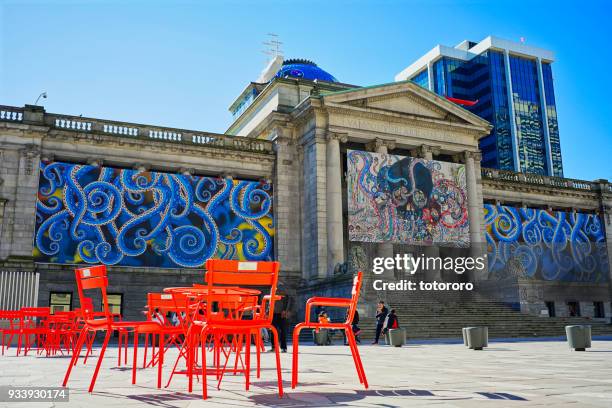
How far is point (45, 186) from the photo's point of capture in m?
27.6

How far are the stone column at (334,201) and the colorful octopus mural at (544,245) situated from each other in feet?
34.1

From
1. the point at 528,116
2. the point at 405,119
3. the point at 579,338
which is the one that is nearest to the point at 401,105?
the point at 405,119

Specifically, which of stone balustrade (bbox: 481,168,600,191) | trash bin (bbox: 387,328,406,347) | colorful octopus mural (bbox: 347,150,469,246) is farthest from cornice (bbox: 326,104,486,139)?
trash bin (bbox: 387,328,406,347)

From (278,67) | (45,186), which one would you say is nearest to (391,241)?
(45,186)

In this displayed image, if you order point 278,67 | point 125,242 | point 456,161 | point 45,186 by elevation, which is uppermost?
point 278,67

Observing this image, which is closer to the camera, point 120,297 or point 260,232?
point 120,297

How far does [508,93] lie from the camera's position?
329 feet

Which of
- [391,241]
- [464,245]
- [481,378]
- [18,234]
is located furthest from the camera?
[464,245]

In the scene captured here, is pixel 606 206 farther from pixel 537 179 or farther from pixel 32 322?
pixel 32 322

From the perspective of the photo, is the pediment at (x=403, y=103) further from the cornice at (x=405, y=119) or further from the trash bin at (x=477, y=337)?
the trash bin at (x=477, y=337)

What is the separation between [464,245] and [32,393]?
98.3 ft

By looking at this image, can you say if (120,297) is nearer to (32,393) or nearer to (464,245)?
(464,245)

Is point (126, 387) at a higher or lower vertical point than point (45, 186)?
lower

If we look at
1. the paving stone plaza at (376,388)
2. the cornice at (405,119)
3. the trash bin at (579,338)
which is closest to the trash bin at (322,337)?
the trash bin at (579,338)
